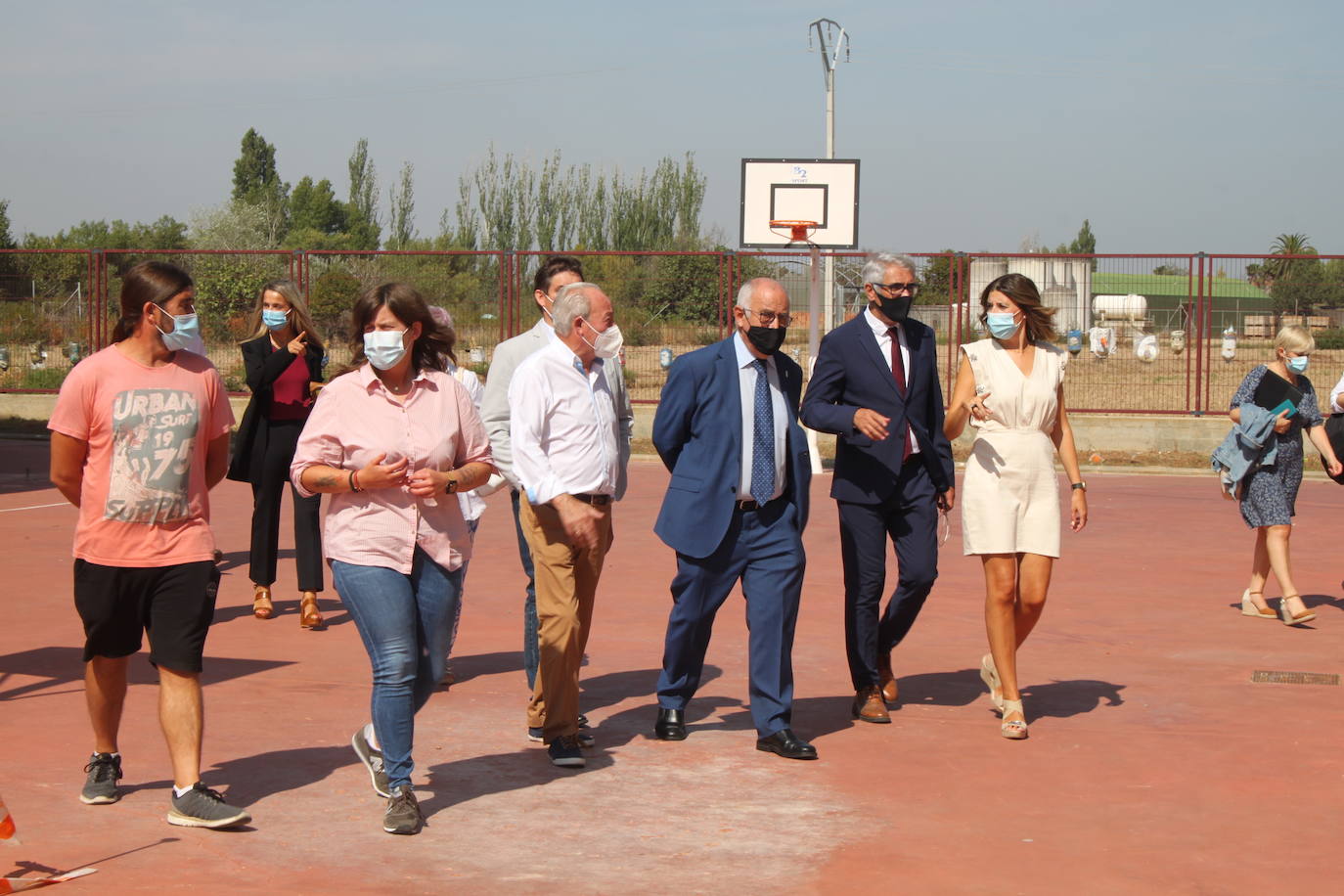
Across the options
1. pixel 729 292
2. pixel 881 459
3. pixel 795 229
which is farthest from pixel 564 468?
pixel 729 292

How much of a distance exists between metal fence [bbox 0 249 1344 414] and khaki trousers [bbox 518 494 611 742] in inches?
601

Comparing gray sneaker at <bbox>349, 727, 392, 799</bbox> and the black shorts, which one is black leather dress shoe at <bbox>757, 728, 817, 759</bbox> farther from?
the black shorts

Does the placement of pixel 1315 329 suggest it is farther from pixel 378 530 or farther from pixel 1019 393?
pixel 378 530

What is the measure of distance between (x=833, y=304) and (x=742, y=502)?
18983 mm

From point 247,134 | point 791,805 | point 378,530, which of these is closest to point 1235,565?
point 791,805

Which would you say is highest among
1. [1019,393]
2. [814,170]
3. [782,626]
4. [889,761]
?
[814,170]

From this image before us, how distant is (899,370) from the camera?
6.82 meters

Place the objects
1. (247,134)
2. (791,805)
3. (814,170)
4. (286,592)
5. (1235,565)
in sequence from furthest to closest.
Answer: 1. (247,134)
2. (814,170)
3. (1235,565)
4. (286,592)
5. (791,805)

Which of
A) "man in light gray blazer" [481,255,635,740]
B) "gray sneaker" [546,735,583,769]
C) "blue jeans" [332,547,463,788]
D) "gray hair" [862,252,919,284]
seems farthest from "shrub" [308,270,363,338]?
"blue jeans" [332,547,463,788]

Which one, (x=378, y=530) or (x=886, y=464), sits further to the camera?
(x=886, y=464)

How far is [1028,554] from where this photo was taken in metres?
6.70

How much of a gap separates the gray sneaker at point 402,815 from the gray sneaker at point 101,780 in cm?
102

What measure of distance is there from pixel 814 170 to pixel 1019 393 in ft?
52.0

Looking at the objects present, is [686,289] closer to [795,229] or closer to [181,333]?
[795,229]
